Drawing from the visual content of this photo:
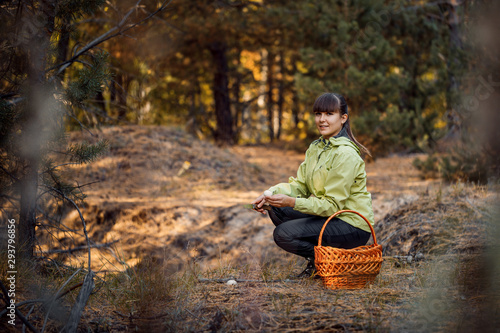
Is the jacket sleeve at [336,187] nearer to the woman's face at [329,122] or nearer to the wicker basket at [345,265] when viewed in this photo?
the wicker basket at [345,265]

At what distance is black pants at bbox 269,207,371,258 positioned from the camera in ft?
10.2

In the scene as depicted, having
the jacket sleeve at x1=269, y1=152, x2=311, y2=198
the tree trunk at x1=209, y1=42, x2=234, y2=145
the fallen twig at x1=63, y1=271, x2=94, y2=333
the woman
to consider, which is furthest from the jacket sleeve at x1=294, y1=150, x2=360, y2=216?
the tree trunk at x1=209, y1=42, x2=234, y2=145

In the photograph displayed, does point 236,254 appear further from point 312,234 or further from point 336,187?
point 336,187

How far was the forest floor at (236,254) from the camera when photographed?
8.36 ft

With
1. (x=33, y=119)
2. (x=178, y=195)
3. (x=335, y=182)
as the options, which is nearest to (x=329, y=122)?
(x=335, y=182)

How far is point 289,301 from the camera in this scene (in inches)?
110

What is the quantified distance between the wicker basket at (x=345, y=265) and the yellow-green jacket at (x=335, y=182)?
102 millimetres

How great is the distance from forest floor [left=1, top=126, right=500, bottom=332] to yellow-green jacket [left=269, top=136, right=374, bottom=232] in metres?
0.56

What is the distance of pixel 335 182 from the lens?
304cm

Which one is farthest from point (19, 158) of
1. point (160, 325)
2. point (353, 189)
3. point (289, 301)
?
point (353, 189)

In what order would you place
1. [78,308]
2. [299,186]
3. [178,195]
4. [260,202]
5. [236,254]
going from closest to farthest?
[78,308] → [260,202] → [299,186] → [236,254] → [178,195]

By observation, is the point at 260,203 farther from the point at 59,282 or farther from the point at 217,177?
the point at 217,177

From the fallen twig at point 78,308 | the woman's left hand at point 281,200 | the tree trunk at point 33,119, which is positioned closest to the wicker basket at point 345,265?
the woman's left hand at point 281,200

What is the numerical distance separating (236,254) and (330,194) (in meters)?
2.90
